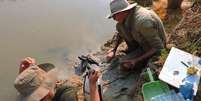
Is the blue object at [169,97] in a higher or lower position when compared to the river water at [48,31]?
lower

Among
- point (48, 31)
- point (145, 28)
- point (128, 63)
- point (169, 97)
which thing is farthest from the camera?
point (48, 31)

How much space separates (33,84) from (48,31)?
3.91 m

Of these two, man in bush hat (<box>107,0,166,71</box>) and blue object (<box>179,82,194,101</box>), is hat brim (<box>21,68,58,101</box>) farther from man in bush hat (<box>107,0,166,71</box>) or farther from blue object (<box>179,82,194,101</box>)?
man in bush hat (<box>107,0,166,71</box>)

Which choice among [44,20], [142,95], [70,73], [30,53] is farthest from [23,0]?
→ [142,95]

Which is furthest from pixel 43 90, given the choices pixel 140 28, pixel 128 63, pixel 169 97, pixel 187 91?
pixel 128 63

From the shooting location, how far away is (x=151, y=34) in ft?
16.3

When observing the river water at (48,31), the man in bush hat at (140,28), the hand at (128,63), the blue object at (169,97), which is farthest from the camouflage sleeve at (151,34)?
the river water at (48,31)

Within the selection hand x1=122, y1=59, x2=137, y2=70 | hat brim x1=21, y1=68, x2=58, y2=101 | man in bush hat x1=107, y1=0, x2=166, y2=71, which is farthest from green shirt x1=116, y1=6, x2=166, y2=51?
hat brim x1=21, y1=68, x2=58, y2=101

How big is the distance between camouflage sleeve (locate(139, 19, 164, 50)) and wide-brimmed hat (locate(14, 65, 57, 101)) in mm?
1513

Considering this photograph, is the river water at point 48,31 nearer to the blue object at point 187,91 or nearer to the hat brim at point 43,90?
the hat brim at point 43,90

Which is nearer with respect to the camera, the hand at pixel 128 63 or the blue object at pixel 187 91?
the blue object at pixel 187 91

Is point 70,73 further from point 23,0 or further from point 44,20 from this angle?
point 23,0

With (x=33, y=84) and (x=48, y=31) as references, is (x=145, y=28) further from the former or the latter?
(x=48, y=31)

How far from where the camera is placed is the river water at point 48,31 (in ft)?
22.4
